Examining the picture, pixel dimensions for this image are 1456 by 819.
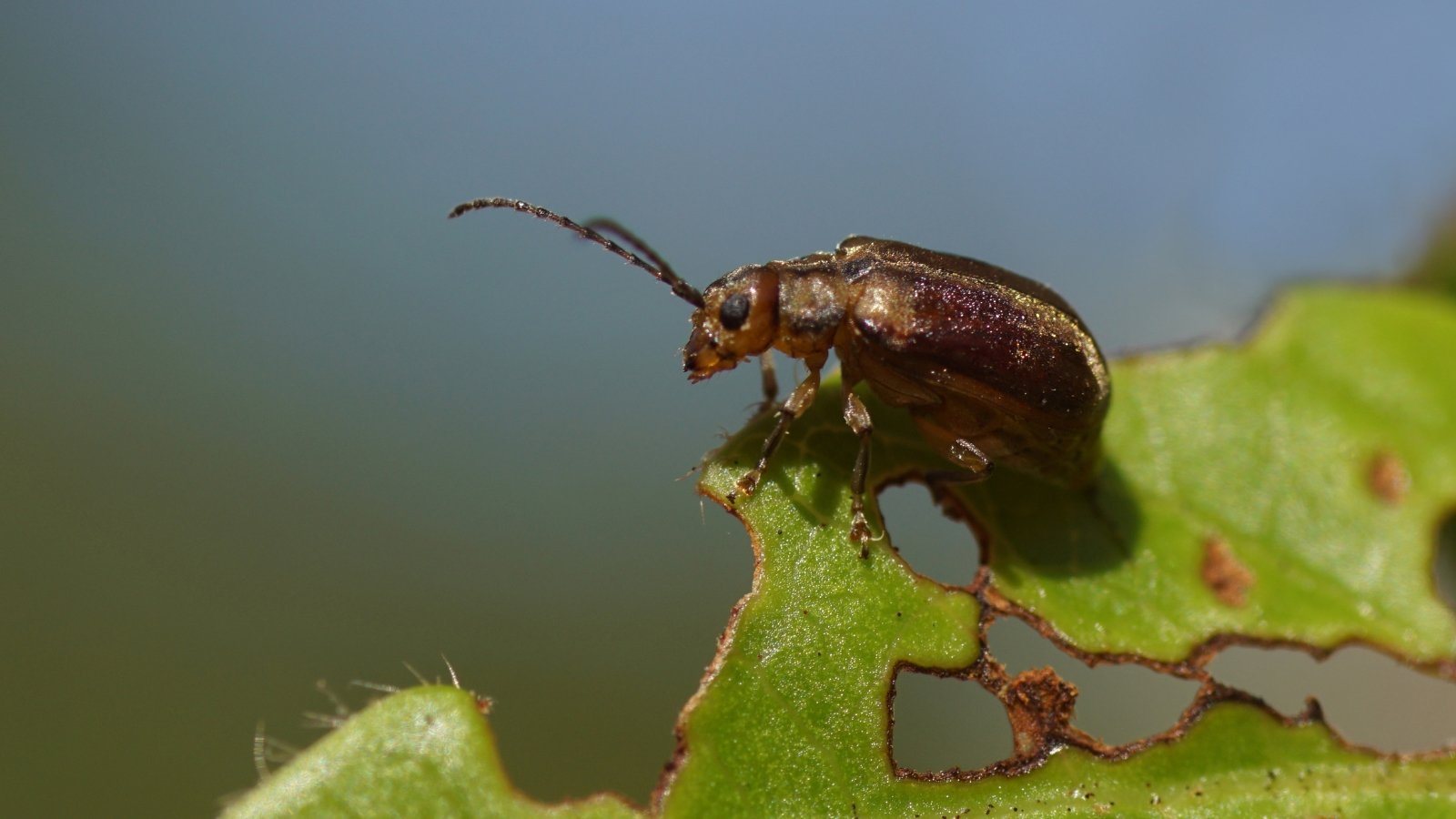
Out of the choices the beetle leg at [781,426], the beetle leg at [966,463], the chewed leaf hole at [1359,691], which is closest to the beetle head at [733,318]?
the beetle leg at [781,426]

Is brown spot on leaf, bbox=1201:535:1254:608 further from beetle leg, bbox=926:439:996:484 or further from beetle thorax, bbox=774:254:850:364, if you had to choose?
beetle thorax, bbox=774:254:850:364

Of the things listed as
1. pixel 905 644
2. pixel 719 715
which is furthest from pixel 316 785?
pixel 905 644

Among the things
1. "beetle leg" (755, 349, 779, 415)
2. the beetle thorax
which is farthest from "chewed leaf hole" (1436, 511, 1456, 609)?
"beetle leg" (755, 349, 779, 415)

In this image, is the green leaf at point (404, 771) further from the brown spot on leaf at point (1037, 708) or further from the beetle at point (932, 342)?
the beetle at point (932, 342)

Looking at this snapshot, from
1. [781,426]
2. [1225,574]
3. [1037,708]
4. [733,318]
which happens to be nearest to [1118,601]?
[1225,574]

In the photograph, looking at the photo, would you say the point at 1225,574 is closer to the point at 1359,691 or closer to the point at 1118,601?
the point at 1118,601

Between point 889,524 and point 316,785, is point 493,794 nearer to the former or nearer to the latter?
point 316,785
